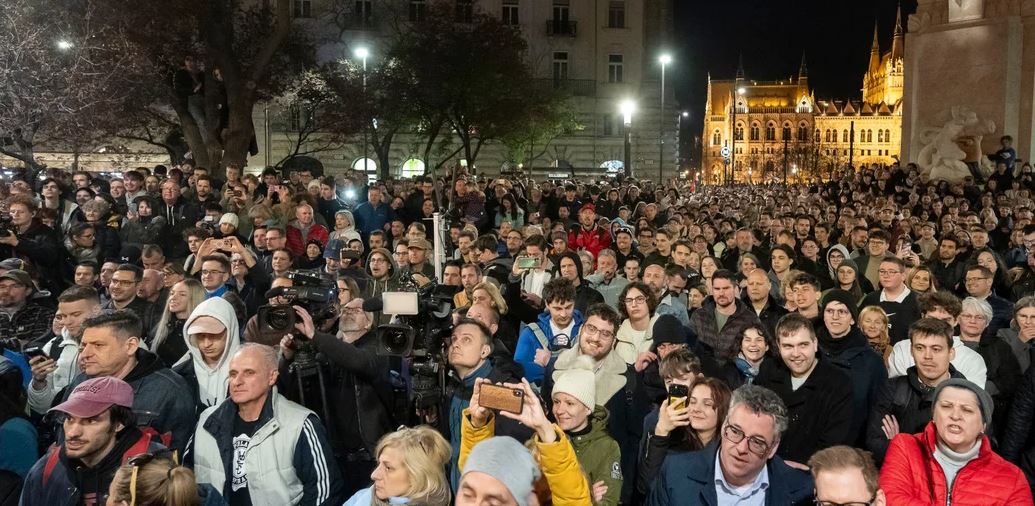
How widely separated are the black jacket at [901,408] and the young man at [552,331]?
6.97 feet

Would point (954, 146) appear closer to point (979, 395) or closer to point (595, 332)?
point (595, 332)

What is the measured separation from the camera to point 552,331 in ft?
22.6

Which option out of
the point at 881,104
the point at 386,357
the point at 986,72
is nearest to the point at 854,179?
the point at 986,72

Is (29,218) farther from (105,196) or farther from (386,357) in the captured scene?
(386,357)

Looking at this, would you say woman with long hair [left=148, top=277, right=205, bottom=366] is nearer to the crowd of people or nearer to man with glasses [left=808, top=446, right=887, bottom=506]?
the crowd of people

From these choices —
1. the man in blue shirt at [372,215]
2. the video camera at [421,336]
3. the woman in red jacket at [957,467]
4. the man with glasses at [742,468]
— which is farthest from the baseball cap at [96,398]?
the man in blue shirt at [372,215]

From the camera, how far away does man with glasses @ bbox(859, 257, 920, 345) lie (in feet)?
24.4

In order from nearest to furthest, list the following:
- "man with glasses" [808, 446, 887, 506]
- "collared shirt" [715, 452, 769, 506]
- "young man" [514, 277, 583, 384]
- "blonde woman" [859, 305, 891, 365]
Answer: "man with glasses" [808, 446, 887, 506] → "collared shirt" [715, 452, 769, 506] → "young man" [514, 277, 583, 384] → "blonde woman" [859, 305, 891, 365]

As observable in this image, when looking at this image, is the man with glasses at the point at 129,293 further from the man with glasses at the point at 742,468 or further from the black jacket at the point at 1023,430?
the black jacket at the point at 1023,430

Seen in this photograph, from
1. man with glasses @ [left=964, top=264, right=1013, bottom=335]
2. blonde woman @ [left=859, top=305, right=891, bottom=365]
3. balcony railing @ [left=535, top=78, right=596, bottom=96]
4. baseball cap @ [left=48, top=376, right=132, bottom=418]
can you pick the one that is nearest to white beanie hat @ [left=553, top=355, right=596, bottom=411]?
baseball cap @ [left=48, top=376, right=132, bottom=418]

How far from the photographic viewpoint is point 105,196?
485 inches

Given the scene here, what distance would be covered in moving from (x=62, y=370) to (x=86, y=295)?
94 centimetres

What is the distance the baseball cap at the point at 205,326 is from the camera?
16.6 ft

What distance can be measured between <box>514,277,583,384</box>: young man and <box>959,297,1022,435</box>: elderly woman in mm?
2936
